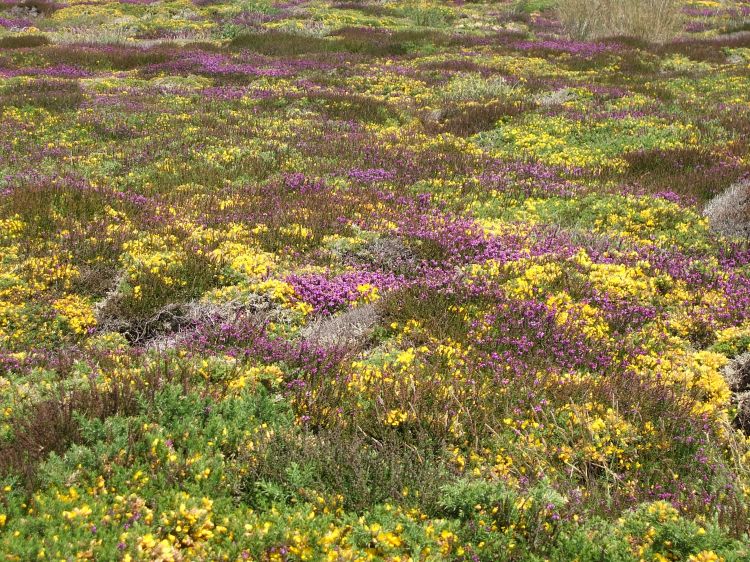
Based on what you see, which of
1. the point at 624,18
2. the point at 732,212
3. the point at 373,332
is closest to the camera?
the point at 373,332

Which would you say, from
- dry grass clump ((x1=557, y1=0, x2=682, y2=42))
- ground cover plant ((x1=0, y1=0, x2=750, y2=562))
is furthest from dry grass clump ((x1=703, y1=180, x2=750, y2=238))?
dry grass clump ((x1=557, y1=0, x2=682, y2=42))

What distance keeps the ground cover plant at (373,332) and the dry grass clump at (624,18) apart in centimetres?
1772

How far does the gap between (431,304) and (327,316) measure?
3.91 feet

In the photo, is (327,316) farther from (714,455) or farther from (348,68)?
(348,68)

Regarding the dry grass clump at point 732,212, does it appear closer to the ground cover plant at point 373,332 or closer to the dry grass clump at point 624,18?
the ground cover plant at point 373,332

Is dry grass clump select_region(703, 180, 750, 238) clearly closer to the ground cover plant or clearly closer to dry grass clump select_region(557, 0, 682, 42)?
the ground cover plant

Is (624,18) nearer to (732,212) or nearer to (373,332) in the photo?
(732,212)

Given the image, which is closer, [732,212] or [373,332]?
[373,332]

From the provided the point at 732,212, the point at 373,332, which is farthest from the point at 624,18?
the point at 373,332

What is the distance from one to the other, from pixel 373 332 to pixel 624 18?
31.8 m

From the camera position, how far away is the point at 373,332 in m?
5.82

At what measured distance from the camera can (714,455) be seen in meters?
4.23

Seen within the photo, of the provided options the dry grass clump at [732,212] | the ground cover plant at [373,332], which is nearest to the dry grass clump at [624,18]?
the ground cover plant at [373,332]

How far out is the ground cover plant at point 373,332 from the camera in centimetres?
325
